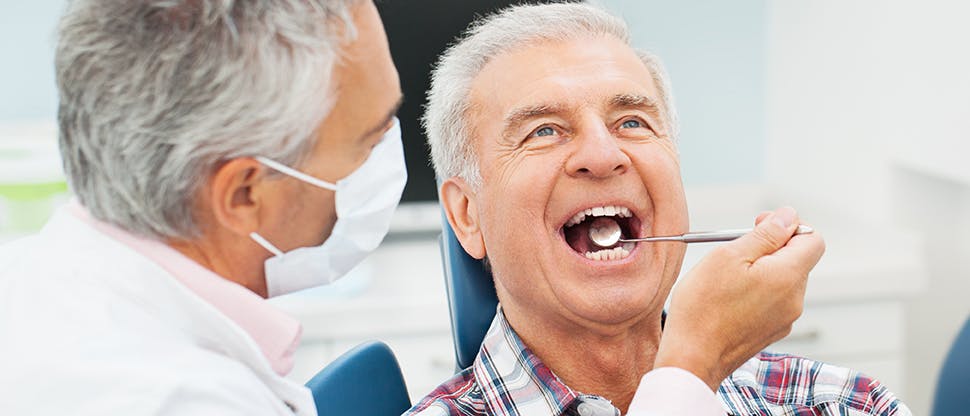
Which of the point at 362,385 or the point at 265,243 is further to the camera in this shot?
the point at 362,385

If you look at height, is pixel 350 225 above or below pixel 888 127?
above

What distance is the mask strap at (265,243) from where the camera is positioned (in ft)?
3.13

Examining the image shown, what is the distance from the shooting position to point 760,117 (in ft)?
9.91

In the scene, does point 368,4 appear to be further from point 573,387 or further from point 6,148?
point 6,148

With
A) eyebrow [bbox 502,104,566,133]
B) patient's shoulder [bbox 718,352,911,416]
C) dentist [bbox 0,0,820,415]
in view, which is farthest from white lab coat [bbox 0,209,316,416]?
patient's shoulder [bbox 718,352,911,416]

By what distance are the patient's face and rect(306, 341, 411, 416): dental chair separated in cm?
21

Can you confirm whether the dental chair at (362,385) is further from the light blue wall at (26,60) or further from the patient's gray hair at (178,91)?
the light blue wall at (26,60)

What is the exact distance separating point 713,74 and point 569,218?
5.46 ft

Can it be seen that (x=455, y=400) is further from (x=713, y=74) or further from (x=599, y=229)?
(x=713, y=74)

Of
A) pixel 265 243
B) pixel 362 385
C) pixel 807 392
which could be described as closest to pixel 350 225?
pixel 265 243

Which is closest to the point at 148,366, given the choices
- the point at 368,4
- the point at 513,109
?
the point at 368,4

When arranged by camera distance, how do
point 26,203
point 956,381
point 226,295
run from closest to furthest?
point 226,295, point 956,381, point 26,203

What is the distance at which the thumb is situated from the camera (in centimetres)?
116

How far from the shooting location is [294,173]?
0.93 metres
